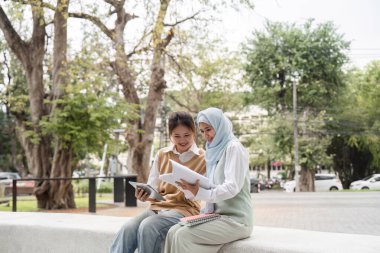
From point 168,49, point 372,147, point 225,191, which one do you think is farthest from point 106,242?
point 372,147

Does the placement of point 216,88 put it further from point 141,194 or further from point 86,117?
point 141,194

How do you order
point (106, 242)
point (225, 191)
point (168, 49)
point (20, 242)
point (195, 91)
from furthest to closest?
point (195, 91) → point (168, 49) → point (20, 242) → point (106, 242) → point (225, 191)

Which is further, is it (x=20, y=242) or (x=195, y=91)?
(x=195, y=91)

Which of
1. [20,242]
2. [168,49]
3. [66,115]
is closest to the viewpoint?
[20,242]

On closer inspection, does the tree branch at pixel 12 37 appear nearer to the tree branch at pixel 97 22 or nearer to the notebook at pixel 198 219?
the tree branch at pixel 97 22

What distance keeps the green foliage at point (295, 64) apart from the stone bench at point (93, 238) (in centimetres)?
2434

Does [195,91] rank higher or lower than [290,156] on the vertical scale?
higher

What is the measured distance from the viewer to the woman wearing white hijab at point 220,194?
2.68m

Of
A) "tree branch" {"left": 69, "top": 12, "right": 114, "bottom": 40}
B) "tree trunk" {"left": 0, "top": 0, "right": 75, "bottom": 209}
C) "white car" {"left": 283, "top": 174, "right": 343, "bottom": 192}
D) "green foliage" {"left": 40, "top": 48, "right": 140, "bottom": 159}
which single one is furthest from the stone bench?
"white car" {"left": 283, "top": 174, "right": 343, "bottom": 192}

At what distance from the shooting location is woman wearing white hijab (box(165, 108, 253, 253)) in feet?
8.80

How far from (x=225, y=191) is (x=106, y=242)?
4.58 feet

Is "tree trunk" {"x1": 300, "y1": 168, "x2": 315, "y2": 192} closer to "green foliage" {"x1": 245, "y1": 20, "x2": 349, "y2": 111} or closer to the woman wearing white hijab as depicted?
"green foliage" {"x1": 245, "y1": 20, "x2": 349, "y2": 111}

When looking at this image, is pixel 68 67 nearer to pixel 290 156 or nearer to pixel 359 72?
pixel 290 156

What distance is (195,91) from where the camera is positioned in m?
26.4
